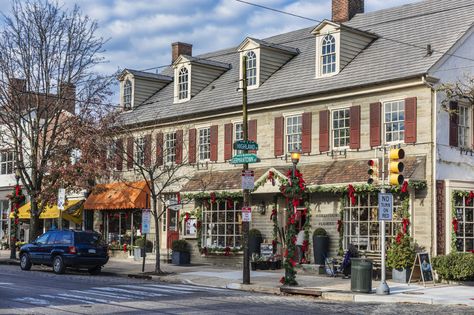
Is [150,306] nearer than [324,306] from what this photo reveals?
Yes

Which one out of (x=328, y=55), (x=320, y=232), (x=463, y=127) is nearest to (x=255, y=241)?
(x=320, y=232)

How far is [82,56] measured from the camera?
3375 cm

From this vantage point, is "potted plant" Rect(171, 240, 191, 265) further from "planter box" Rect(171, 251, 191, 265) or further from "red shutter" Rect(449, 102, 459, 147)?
"red shutter" Rect(449, 102, 459, 147)

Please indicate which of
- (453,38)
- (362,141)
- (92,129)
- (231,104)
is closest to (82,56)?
(92,129)

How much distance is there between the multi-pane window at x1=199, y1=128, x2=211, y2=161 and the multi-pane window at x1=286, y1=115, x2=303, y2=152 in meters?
4.81

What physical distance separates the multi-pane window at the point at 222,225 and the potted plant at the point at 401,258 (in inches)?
336

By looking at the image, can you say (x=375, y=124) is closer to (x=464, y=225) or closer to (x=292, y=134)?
(x=292, y=134)

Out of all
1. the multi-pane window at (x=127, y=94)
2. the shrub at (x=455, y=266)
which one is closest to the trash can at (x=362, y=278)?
the shrub at (x=455, y=266)

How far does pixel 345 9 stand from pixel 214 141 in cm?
860

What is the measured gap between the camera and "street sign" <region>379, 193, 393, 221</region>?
19.3 m

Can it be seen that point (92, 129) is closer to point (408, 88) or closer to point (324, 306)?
point (408, 88)

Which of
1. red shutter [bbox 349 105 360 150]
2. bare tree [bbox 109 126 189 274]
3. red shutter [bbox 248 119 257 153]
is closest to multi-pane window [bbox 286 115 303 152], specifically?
red shutter [bbox 248 119 257 153]

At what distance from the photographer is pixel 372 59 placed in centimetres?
2652

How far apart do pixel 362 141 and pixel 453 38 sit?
4.80 m
